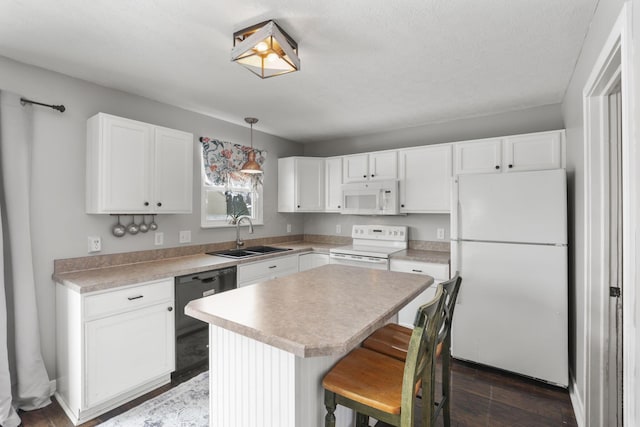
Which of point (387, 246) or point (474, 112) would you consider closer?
point (474, 112)

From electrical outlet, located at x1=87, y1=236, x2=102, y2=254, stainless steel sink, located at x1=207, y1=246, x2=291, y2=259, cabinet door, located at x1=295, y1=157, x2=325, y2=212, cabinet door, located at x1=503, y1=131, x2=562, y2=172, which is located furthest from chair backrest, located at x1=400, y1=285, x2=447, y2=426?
cabinet door, located at x1=295, y1=157, x2=325, y2=212

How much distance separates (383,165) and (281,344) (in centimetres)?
305

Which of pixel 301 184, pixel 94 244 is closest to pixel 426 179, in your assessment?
pixel 301 184

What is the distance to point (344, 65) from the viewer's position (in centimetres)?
223

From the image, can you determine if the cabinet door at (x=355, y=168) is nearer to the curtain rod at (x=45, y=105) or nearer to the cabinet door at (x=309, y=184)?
the cabinet door at (x=309, y=184)

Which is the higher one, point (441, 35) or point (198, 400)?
point (441, 35)

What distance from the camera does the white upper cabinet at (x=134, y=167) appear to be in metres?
2.34

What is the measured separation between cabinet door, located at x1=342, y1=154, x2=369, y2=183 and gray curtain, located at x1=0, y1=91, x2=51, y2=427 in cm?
303

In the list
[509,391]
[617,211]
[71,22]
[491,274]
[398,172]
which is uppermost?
[71,22]

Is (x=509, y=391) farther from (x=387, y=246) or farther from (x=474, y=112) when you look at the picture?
(x=474, y=112)

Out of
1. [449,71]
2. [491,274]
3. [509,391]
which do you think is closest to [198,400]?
[509,391]

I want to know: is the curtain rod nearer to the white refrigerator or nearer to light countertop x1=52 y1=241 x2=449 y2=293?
light countertop x1=52 y1=241 x2=449 y2=293

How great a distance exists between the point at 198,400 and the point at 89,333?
2.83 feet

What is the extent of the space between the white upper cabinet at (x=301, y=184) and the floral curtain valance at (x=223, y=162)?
531 millimetres
